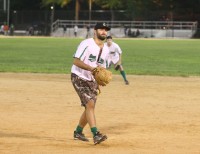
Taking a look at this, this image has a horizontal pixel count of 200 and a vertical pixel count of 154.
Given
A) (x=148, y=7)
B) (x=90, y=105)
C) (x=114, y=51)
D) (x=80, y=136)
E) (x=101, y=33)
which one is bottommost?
(x=80, y=136)

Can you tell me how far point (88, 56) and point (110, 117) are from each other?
375 centimetres

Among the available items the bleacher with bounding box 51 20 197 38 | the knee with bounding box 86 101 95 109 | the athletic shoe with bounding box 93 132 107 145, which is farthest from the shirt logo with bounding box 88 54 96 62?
the bleacher with bounding box 51 20 197 38

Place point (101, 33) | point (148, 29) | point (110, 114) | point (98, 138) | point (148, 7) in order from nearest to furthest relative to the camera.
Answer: point (101, 33) < point (98, 138) < point (110, 114) < point (148, 29) < point (148, 7)

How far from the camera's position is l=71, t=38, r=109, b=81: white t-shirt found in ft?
32.5

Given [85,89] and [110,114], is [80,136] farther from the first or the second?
[110,114]

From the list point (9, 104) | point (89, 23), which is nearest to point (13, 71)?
point (9, 104)

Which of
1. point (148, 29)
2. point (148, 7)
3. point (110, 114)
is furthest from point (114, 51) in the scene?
point (148, 7)

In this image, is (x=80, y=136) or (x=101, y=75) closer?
(x=101, y=75)

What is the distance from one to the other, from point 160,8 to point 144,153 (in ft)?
265

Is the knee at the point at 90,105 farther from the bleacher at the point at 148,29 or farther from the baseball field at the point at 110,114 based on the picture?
the bleacher at the point at 148,29

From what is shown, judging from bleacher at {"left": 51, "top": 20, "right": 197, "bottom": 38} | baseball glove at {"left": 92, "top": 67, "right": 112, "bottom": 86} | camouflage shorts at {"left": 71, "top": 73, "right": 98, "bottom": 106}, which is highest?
baseball glove at {"left": 92, "top": 67, "right": 112, "bottom": 86}

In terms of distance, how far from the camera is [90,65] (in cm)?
1003

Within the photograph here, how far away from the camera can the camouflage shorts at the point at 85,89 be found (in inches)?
400

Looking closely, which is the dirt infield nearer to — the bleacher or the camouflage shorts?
the camouflage shorts
